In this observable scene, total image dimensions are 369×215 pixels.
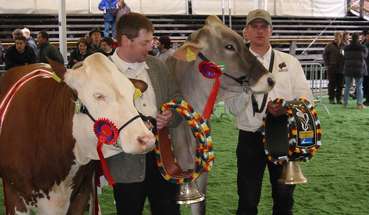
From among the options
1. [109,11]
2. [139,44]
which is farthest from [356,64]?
[139,44]

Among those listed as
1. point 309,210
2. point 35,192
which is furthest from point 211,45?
point 309,210

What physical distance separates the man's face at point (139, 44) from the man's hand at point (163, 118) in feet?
1.14

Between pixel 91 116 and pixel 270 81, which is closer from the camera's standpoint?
pixel 91 116

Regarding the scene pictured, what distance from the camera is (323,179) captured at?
636 centimetres

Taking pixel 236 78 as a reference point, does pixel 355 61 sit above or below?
below

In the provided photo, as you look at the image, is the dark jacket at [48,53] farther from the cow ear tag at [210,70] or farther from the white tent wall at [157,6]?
the white tent wall at [157,6]

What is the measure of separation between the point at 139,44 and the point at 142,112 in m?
0.40

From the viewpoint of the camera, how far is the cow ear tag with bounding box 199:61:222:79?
3783mm

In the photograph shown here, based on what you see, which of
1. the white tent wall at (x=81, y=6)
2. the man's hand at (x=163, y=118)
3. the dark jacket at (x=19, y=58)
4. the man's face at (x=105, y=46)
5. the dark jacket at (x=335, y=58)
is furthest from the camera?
the white tent wall at (x=81, y=6)

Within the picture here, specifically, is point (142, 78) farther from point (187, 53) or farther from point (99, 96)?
point (187, 53)

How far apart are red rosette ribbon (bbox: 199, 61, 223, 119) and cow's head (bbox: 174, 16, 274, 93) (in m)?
0.10

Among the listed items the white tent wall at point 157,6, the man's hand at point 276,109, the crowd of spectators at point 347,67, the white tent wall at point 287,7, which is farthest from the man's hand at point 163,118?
the white tent wall at point 287,7

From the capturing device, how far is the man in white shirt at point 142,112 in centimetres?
295

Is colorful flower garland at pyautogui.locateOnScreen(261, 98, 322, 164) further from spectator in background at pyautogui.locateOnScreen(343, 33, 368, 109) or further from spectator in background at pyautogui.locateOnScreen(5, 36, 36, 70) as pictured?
spectator in background at pyautogui.locateOnScreen(343, 33, 368, 109)
